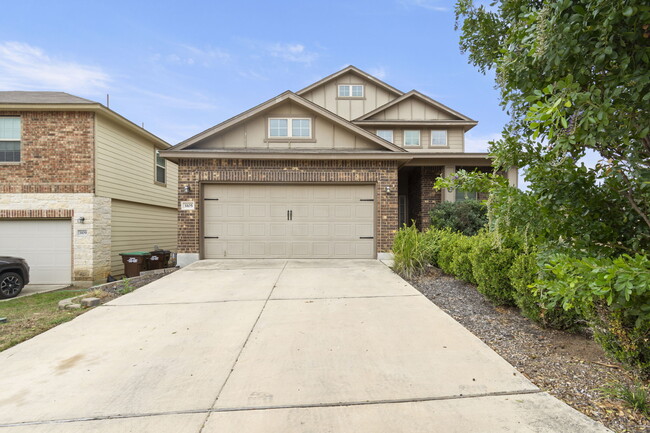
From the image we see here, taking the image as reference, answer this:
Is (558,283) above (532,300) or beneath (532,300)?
above

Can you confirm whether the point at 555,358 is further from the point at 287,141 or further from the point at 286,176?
the point at 287,141

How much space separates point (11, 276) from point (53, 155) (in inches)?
148

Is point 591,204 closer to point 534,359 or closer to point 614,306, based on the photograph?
point 614,306

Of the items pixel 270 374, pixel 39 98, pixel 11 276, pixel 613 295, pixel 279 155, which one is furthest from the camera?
pixel 39 98

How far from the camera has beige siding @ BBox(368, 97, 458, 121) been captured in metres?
15.4

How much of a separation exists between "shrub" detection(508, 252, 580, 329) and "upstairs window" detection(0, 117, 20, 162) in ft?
44.6

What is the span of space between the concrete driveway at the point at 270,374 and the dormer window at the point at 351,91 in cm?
1448

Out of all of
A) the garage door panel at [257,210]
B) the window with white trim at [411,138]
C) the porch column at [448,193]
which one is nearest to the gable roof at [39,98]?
the garage door panel at [257,210]

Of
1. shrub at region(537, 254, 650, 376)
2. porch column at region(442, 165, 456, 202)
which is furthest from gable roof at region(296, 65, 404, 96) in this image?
shrub at region(537, 254, 650, 376)

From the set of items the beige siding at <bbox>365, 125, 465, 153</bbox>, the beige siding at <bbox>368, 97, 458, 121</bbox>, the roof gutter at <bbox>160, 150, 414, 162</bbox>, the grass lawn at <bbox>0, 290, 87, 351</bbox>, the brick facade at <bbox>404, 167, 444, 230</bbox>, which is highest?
the beige siding at <bbox>368, 97, 458, 121</bbox>

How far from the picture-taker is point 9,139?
970 centimetres

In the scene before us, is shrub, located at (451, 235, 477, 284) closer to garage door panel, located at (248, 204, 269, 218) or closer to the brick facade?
garage door panel, located at (248, 204, 269, 218)

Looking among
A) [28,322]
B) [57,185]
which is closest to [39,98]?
[57,185]

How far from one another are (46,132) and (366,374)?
12.0m
